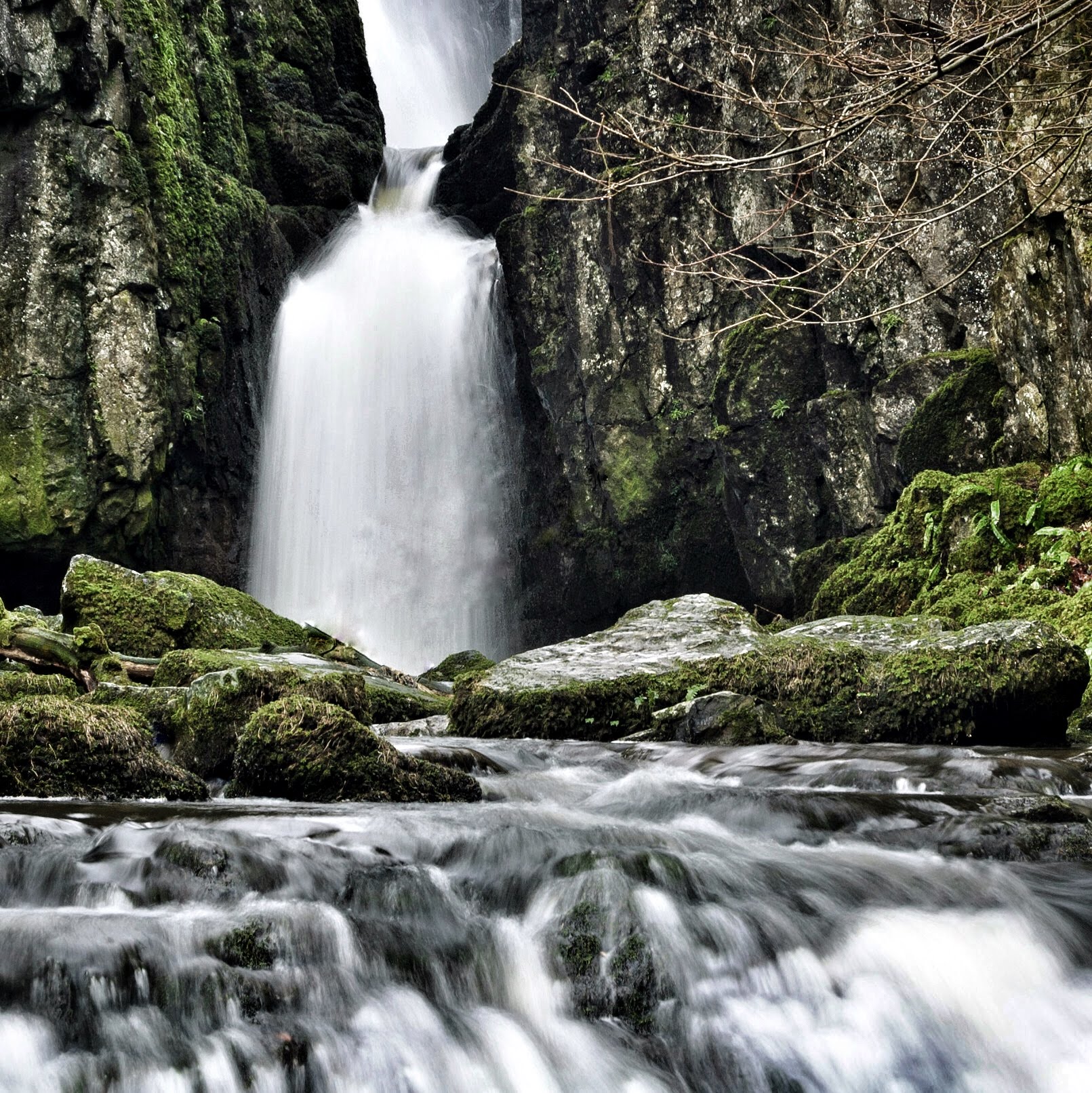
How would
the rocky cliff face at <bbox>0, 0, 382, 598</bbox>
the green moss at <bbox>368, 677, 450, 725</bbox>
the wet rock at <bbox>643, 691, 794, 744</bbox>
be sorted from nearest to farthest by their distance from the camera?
the wet rock at <bbox>643, 691, 794, 744</bbox>, the green moss at <bbox>368, 677, 450, 725</bbox>, the rocky cliff face at <bbox>0, 0, 382, 598</bbox>

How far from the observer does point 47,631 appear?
9055 mm

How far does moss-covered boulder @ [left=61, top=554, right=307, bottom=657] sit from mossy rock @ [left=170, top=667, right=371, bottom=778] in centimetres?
429

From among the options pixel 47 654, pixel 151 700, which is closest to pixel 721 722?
pixel 151 700

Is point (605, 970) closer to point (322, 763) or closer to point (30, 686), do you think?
point (322, 763)

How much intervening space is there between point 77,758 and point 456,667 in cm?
1097

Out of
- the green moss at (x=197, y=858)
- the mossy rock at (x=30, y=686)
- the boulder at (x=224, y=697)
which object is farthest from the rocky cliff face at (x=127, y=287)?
the green moss at (x=197, y=858)

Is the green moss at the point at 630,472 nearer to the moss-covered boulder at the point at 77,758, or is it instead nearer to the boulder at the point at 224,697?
the boulder at the point at 224,697

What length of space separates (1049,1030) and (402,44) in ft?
146

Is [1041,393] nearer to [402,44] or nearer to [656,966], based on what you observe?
[656,966]

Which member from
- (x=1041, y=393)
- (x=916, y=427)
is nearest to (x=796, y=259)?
(x=916, y=427)

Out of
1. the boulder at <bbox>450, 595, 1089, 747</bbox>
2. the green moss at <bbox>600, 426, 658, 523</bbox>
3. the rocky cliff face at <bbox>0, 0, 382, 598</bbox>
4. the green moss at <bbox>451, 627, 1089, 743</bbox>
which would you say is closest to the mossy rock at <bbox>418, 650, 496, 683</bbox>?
the boulder at <bbox>450, 595, 1089, 747</bbox>

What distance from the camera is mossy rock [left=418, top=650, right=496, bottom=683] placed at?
50.6 feet

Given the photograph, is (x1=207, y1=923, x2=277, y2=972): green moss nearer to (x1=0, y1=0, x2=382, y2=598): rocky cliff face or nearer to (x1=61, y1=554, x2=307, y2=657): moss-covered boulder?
(x1=61, y1=554, x2=307, y2=657): moss-covered boulder

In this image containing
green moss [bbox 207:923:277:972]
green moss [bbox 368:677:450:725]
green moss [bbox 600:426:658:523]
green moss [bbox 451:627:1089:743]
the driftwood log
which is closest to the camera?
green moss [bbox 207:923:277:972]
